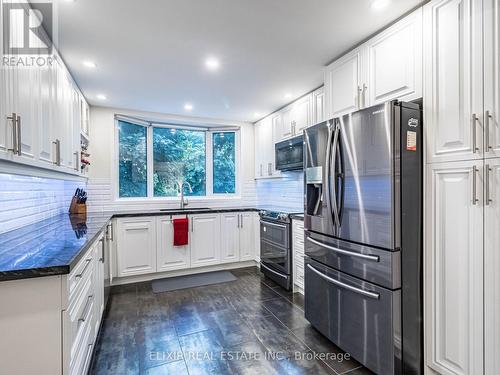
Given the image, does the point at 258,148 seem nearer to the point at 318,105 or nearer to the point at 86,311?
the point at 318,105

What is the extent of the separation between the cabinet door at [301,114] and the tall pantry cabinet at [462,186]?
168cm

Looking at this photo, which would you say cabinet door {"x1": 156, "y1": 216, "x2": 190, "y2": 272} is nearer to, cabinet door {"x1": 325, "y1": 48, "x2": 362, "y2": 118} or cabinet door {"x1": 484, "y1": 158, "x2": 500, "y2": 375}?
cabinet door {"x1": 325, "y1": 48, "x2": 362, "y2": 118}

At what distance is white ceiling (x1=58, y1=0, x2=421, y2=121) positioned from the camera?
1.77m

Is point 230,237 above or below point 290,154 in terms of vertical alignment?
below

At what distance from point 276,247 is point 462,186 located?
2322 mm

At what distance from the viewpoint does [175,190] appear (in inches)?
178

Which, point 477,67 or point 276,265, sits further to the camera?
point 276,265

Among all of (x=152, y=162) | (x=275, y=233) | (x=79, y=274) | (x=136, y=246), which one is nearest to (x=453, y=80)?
(x=79, y=274)

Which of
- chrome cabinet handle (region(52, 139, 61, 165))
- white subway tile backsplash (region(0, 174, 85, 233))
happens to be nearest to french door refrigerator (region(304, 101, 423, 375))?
chrome cabinet handle (region(52, 139, 61, 165))

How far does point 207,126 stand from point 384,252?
383cm

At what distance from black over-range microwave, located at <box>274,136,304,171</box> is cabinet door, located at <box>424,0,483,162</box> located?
165cm

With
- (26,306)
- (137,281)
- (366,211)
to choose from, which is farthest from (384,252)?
(137,281)

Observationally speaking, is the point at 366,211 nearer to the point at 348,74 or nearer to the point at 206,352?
the point at 348,74

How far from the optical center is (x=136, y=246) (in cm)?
361
